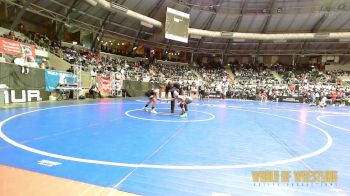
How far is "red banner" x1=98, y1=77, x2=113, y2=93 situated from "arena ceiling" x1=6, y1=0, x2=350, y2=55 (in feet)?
31.5

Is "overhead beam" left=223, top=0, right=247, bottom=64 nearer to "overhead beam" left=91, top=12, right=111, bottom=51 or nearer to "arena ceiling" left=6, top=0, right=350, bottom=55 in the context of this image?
"arena ceiling" left=6, top=0, right=350, bottom=55

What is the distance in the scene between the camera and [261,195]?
10.0 feet

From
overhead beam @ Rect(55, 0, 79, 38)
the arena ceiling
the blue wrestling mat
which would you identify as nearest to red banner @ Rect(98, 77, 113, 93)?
overhead beam @ Rect(55, 0, 79, 38)

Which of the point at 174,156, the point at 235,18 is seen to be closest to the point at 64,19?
the point at 235,18

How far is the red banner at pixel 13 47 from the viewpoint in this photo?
45.8ft

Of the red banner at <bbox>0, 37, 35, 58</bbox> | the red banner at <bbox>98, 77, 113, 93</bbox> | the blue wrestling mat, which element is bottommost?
the blue wrestling mat

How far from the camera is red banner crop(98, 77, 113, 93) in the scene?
840 inches

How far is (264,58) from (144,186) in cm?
4790

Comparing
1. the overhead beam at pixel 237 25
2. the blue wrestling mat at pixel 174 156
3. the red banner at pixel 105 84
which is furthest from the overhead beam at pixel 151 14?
the blue wrestling mat at pixel 174 156

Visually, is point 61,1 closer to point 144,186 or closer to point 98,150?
point 98,150

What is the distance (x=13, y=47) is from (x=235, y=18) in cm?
3027

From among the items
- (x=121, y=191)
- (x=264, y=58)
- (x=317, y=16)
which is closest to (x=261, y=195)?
(x=121, y=191)

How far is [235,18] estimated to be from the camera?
35.8 m

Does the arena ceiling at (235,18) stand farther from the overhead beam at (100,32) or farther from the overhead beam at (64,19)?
the overhead beam at (100,32)
